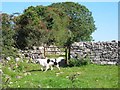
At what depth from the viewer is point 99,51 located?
59.7ft

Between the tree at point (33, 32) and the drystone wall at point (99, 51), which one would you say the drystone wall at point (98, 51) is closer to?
the drystone wall at point (99, 51)

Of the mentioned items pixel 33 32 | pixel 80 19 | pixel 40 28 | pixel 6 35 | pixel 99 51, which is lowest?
pixel 99 51

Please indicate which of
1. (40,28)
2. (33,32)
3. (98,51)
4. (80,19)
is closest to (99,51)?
(98,51)

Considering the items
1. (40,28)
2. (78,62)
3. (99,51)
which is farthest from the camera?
(40,28)

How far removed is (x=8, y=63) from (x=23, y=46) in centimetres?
1020

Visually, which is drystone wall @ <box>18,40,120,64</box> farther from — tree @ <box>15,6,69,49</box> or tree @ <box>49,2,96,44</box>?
tree @ <box>49,2,96,44</box>

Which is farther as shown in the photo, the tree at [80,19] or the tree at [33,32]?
the tree at [80,19]

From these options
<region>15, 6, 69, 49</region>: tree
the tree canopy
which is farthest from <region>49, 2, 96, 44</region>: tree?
<region>15, 6, 69, 49</region>: tree

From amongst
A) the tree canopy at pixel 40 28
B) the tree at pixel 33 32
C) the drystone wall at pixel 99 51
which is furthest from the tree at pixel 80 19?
the drystone wall at pixel 99 51

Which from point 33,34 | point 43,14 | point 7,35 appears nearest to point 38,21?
point 33,34

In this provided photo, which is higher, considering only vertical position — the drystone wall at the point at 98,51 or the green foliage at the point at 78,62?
the drystone wall at the point at 98,51

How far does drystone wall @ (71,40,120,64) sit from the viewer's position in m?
17.8

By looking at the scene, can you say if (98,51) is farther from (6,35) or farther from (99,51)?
(6,35)

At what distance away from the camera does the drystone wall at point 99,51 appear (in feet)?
58.5
